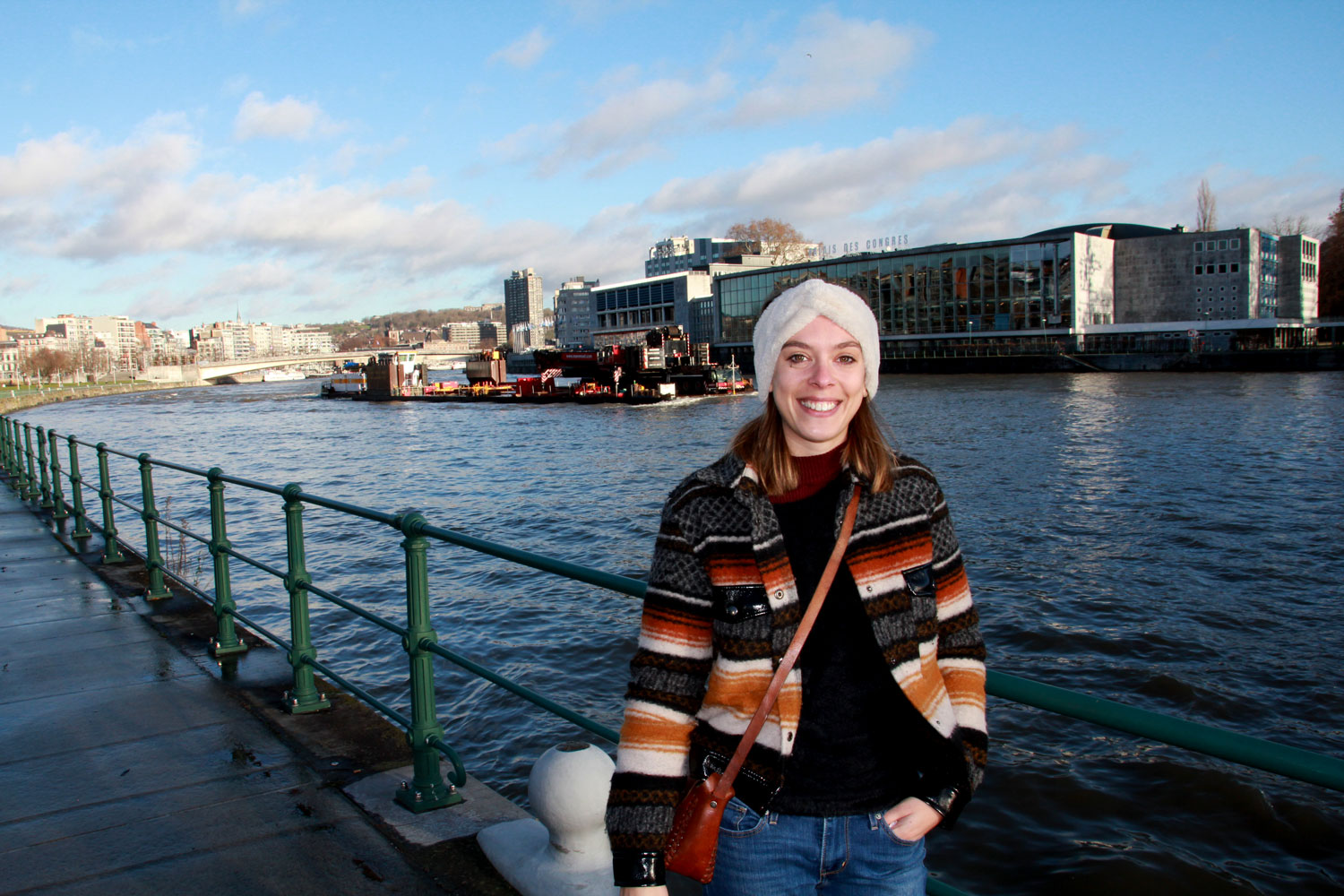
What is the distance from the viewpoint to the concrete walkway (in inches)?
137

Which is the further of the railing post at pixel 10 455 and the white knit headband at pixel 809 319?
the railing post at pixel 10 455

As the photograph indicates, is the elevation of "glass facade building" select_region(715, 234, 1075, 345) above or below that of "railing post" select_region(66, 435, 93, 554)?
above

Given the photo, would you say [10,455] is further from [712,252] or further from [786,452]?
[712,252]

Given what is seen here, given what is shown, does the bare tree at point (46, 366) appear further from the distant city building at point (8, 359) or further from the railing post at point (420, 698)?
the railing post at point (420, 698)

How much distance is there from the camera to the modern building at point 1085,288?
275 ft

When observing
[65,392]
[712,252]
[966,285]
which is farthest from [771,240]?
[65,392]

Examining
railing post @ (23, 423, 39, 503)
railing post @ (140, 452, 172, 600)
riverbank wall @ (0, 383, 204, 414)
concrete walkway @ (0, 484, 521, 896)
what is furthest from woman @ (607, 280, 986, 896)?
riverbank wall @ (0, 383, 204, 414)

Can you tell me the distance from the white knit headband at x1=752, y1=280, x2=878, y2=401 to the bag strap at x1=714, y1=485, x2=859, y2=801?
36 centimetres

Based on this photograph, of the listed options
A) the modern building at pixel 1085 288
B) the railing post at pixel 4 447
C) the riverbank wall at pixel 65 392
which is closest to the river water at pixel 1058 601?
the railing post at pixel 4 447

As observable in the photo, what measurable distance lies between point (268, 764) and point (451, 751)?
111 cm

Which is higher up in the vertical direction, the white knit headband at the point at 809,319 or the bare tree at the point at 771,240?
the bare tree at the point at 771,240

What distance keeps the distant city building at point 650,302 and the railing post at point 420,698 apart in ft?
347

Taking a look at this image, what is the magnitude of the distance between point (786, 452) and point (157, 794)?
12.0 feet

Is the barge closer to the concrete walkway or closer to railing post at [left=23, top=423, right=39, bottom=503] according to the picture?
railing post at [left=23, top=423, right=39, bottom=503]
